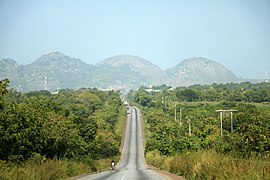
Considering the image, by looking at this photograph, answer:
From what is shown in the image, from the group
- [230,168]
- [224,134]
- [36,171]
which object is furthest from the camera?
[224,134]

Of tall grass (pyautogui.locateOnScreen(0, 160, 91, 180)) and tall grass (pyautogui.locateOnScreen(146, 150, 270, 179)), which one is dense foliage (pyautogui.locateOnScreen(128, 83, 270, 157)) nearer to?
tall grass (pyautogui.locateOnScreen(146, 150, 270, 179))

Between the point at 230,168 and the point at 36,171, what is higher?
the point at 230,168

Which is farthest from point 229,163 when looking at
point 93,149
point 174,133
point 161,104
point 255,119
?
point 161,104

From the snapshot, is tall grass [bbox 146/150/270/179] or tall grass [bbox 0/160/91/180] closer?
tall grass [bbox 146/150/270/179]

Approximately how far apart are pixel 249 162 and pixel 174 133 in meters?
71.1

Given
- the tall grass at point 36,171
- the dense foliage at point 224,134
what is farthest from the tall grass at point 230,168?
the tall grass at point 36,171

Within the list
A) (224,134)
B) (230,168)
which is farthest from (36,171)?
(224,134)

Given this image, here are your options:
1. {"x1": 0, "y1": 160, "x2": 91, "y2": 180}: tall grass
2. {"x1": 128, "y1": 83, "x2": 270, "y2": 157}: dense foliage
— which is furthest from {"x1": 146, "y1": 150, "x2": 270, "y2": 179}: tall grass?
{"x1": 0, "y1": 160, "x2": 91, "y2": 180}: tall grass

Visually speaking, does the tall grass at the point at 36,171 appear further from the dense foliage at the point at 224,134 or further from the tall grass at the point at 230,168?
the dense foliage at the point at 224,134

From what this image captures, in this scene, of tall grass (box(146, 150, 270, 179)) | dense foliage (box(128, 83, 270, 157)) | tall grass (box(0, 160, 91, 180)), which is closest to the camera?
tall grass (box(146, 150, 270, 179))

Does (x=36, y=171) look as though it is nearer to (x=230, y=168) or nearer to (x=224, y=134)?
(x=230, y=168)

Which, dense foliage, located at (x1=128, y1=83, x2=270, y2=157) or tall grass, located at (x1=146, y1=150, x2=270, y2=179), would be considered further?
dense foliage, located at (x1=128, y1=83, x2=270, y2=157)

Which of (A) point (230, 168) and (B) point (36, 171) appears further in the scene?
(B) point (36, 171)

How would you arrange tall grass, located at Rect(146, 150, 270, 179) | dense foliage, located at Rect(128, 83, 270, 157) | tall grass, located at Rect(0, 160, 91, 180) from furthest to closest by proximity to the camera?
dense foliage, located at Rect(128, 83, 270, 157) < tall grass, located at Rect(0, 160, 91, 180) < tall grass, located at Rect(146, 150, 270, 179)
